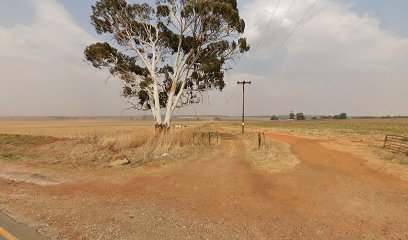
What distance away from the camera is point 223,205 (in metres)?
6.41

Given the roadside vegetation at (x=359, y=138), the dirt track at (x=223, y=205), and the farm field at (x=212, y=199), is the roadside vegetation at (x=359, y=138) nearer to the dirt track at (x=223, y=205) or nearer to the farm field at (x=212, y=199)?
the farm field at (x=212, y=199)

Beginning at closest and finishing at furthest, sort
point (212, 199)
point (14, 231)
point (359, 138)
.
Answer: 1. point (14, 231)
2. point (212, 199)
3. point (359, 138)

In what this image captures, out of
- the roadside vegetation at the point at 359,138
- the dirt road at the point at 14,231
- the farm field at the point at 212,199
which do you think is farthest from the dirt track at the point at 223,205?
the roadside vegetation at the point at 359,138

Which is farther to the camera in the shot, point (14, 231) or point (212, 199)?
point (212, 199)

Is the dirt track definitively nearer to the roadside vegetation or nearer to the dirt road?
the dirt road

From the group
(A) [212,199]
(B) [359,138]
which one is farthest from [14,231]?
(B) [359,138]

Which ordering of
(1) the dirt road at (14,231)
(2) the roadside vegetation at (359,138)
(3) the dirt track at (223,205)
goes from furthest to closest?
1. (2) the roadside vegetation at (359,138)
2. (3) the dirt track at (223,205)
3. (1) the dirt road at (14,231)

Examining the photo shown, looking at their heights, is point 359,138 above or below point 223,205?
below

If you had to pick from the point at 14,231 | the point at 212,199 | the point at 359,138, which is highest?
the point at 14,231

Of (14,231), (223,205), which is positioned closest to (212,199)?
(223,205)

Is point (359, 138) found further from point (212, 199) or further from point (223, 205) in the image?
point (223, 205)

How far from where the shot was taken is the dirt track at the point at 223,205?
196 inches

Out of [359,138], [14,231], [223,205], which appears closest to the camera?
[14,231]

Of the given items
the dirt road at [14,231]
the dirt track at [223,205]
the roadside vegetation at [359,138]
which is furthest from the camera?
the roadside vegetation at [359,138]
